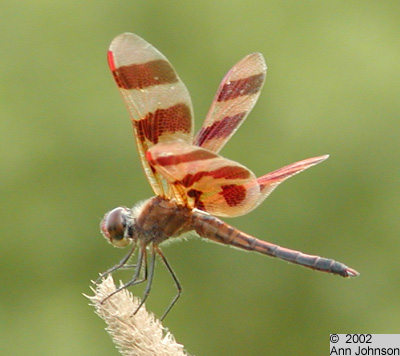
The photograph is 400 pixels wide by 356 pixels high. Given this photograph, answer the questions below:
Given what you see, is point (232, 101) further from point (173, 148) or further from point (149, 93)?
point (173, 148)

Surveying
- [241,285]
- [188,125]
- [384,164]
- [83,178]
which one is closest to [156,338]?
[188,125]

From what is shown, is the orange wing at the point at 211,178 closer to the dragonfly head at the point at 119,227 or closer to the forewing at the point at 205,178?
the forewing at the point at 205,178

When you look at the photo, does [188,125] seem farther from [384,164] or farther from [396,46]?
[396,46]

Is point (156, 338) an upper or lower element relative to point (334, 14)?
lower

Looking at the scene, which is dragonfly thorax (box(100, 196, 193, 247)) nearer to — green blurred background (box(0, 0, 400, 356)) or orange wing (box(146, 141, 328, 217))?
orange wing (box(146, 141, 328, 217))

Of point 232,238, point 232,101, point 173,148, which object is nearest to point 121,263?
point 232,238

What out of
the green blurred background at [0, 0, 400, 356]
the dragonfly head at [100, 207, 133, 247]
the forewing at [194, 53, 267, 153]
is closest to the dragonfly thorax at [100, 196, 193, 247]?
the dragonfly head at [100, 207, 133, 247]

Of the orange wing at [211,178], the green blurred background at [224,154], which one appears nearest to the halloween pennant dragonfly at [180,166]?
the orange wing at [211,178]
